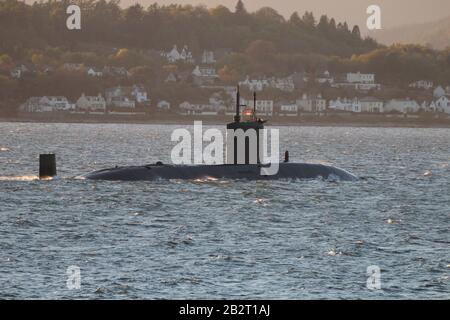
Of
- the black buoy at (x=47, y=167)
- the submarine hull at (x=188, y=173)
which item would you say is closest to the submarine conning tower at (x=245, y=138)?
the submarine hull at (x=188, y=173)

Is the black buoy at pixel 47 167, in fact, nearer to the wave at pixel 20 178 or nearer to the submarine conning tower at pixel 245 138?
the wave at pixel 20 178

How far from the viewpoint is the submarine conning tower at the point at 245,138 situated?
2458 inches

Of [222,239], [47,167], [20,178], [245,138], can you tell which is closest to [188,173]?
[245,138]

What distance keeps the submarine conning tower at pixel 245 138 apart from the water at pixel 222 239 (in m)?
1.53

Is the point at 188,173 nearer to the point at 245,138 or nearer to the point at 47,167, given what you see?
the point at 245,138

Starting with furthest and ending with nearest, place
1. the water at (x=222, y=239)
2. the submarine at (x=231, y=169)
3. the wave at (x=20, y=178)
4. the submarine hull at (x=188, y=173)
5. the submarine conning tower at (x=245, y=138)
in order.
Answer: the wave at (x=20, y=178) → the submarine hull at (x=188, y=173) → the submarine at (x=231, y=169) → the submarine conning tower at (x=245, y=138) → the water at (x=222, y=239)

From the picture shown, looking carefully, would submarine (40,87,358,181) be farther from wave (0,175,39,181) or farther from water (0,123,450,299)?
wave (0,175,39,181)

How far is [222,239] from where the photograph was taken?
1711 inches

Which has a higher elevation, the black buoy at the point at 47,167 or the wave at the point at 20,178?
the black buoy at the point at 47,167

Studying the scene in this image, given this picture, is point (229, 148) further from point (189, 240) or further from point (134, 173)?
point (189, 240)

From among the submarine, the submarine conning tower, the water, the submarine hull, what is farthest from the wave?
the submarine conning tower

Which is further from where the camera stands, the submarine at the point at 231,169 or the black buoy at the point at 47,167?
the black buoy at the point at 47,167

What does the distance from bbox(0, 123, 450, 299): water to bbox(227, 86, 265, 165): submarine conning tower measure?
5.01 ft
